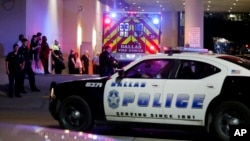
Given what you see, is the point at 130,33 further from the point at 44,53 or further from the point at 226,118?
the point at 226,118

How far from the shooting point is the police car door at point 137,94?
9148mm

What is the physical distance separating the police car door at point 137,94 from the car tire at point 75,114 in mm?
417

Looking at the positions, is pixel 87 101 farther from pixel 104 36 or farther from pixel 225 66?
pixel 104 36

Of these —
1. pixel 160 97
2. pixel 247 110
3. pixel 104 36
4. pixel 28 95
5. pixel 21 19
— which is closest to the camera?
pixel 247 110

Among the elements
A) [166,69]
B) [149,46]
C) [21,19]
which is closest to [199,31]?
[149,46]

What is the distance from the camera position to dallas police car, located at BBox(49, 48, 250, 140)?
870cm

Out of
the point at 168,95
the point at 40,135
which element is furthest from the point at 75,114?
the point at 40,135

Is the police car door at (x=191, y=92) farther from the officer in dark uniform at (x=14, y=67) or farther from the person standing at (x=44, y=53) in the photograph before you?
the person standing at (x=44, y=53)

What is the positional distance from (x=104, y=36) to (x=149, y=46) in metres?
1.66

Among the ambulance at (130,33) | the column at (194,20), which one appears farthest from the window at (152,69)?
the column at (194,20)

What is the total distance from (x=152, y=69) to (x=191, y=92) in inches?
36.9

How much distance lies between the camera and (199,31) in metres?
24.4

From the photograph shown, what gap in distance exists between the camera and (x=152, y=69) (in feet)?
31.0

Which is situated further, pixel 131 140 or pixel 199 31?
pixel 199 31
